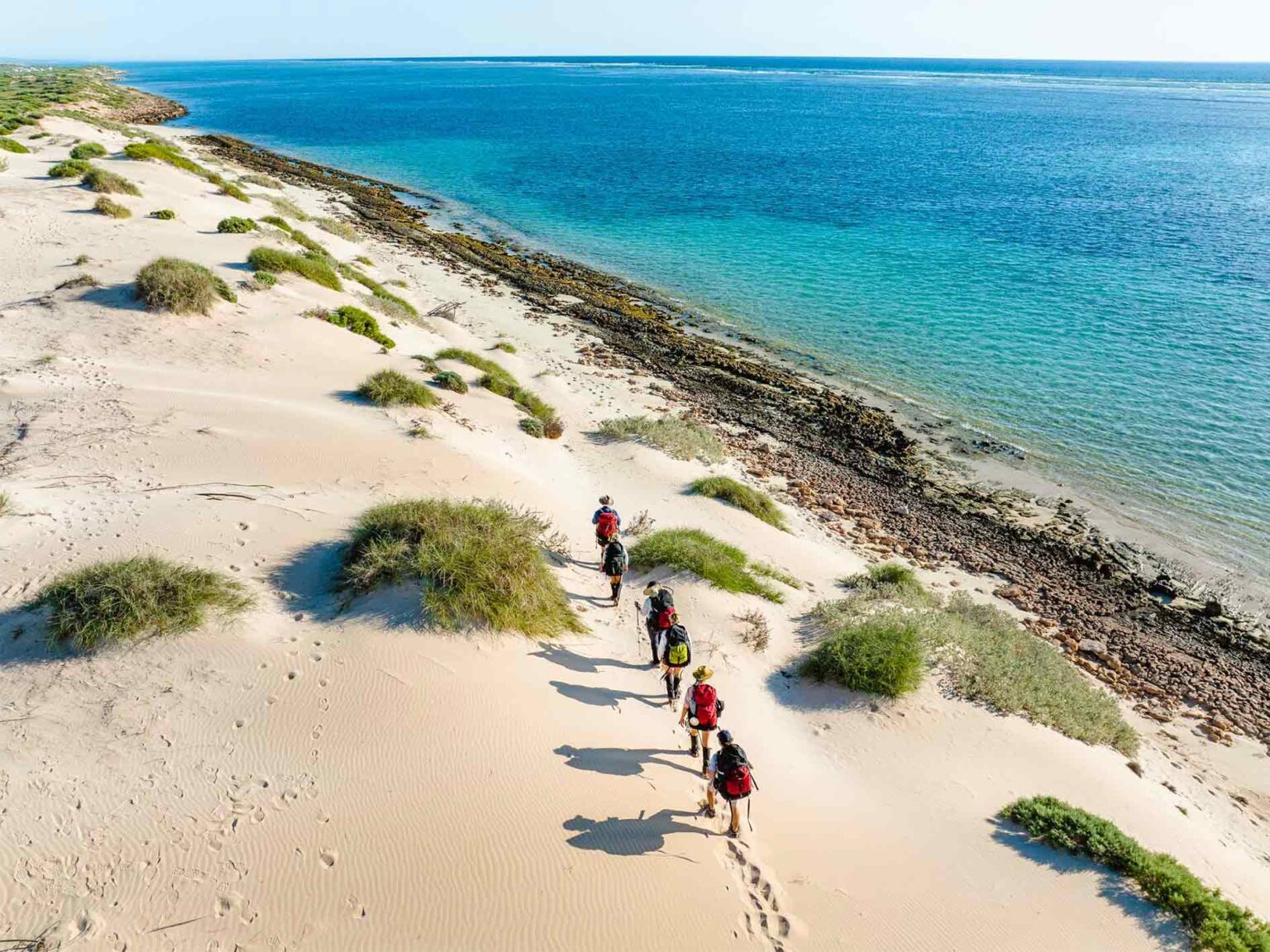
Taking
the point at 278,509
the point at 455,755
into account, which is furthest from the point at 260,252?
the point at 455,755

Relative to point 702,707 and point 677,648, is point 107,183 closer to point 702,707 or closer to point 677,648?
point 677,648

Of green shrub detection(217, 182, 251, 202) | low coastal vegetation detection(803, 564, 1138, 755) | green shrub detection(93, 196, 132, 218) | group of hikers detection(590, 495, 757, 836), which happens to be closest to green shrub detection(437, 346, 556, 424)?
group of hikers detection(590, 495, 757, 836)

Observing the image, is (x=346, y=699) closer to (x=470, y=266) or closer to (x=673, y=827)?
(x=673, y=827)

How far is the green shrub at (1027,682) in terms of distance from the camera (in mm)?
11484

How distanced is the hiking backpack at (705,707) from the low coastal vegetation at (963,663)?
3.52 m

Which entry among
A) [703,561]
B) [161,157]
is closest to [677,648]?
[703,561]

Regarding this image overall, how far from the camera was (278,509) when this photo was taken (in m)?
12.7

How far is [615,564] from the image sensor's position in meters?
12.3

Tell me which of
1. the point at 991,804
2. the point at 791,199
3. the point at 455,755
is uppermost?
the point at 791,199

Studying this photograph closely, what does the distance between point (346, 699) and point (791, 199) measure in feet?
185

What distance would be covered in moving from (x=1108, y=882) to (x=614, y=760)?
20.2 feet

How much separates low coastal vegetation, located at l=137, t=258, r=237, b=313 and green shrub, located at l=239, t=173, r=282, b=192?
32353 mm

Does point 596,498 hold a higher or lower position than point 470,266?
lower

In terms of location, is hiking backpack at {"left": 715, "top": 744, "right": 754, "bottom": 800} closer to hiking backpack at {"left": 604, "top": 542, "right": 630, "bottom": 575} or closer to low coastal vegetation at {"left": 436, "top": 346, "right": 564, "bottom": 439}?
hiking backpack at {"left": 604, "top": 542, "right": 630, "bottom": 575}
